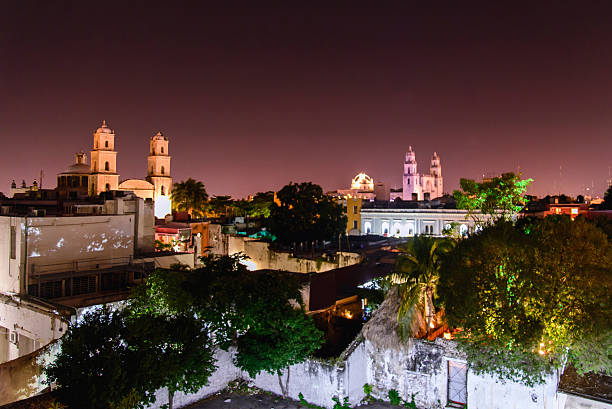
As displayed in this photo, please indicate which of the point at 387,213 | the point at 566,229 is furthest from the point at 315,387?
the point at 387,213

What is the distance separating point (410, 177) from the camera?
125062mm

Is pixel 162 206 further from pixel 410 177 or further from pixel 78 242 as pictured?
pixel 410 177

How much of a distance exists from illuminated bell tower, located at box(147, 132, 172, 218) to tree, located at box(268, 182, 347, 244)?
25.1 metres

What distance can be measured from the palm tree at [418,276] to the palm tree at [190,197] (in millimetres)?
44496

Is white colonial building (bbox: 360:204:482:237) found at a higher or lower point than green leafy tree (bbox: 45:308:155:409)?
higher

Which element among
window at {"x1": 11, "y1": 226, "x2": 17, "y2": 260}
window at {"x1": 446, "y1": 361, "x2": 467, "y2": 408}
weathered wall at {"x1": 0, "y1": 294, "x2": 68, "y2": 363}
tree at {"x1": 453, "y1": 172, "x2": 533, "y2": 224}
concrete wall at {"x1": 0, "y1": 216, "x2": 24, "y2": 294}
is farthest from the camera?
tree at {"x1": 453, "y1": 172, "x2": 533, "y2": 224}

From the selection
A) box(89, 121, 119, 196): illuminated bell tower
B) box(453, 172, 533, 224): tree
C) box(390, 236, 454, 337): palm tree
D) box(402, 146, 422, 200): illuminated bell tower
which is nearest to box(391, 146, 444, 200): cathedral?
box(402, 146, 422, 200): illuminated bell tower

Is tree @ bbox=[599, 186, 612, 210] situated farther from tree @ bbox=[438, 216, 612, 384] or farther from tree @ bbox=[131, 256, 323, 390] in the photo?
tree @ bbox=[131, 256, 323, 390]

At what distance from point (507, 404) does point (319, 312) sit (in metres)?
9.64

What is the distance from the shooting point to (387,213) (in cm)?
7219

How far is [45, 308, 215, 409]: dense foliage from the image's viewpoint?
13.9m

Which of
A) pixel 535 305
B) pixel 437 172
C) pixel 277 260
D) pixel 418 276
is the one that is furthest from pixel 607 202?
pixel 437 172

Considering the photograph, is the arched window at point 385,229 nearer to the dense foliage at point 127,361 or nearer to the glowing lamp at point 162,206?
the glowing lamp at point 162,206

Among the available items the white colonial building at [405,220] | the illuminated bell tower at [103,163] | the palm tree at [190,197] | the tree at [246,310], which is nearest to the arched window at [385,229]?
the white colonial building at [405,220]
